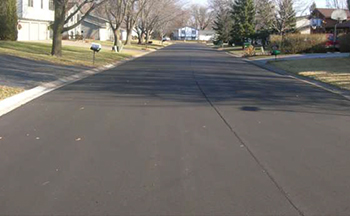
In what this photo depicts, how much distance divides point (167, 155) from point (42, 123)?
3602 mm

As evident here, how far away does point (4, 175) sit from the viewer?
5.67 meters

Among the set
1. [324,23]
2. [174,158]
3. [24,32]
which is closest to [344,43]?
[324,23]

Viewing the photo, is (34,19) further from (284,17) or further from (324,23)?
(324,23)

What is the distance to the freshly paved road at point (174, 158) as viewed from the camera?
479cm

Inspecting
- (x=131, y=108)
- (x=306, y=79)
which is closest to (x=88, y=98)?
(x=131, y=108)

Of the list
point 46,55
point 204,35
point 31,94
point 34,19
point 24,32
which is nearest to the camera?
point 31,94

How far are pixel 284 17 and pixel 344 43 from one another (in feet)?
32.7

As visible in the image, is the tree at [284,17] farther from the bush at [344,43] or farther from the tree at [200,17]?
the tree at [200,17]

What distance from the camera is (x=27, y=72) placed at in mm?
18453

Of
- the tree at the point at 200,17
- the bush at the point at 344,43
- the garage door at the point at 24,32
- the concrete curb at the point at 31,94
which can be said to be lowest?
the concrete curb at the point at 31,94

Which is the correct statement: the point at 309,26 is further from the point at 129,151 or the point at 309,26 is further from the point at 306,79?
the point at 129,151

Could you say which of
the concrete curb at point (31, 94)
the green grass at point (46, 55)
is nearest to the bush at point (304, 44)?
the green grass at point (46, 55)

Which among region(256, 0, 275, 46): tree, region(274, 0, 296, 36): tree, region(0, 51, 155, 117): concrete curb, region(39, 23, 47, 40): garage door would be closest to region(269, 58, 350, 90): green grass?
region(0, 51, 155, 117): concrete curb

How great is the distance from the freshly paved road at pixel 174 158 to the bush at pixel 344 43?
28613 millimetres
